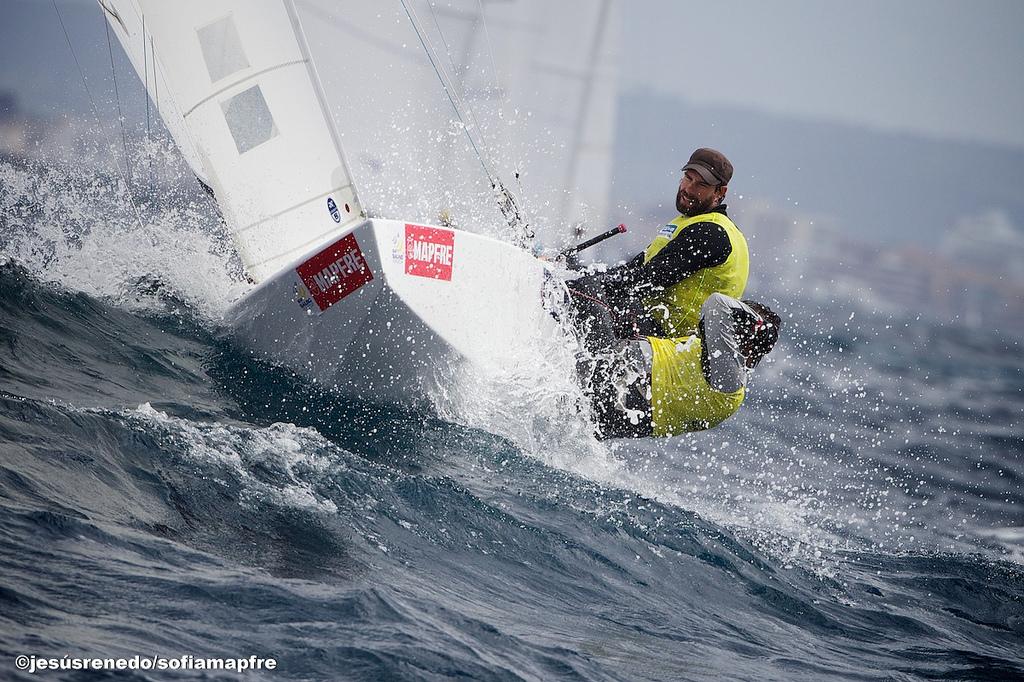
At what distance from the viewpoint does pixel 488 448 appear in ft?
13.5

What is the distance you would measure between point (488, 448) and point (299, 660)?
203 cm

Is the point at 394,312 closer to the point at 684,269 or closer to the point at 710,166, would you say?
the point at 684,269

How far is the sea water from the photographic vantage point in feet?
7.38

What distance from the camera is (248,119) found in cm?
499

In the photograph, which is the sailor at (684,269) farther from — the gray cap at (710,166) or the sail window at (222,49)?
the sail window at (222,49)

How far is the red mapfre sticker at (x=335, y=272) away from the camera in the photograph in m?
3.54

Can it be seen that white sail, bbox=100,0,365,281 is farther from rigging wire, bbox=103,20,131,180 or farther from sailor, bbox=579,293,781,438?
sailor, bbox=579,293,781,438

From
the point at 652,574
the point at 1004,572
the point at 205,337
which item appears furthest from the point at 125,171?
the point at 1004,572

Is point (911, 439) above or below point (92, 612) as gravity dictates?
below

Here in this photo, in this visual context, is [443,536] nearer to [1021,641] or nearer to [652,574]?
[652,574]

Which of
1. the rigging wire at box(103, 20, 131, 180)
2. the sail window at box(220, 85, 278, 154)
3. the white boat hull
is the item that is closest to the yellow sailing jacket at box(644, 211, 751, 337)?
the white boat hull

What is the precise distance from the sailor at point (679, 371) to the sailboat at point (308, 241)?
0.33 metres

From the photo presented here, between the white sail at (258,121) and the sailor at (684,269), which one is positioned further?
the white sail at (258,121)

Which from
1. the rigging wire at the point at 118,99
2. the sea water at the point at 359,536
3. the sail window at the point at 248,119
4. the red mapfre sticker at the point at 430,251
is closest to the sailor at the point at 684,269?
the sea water at the point at 359,536
